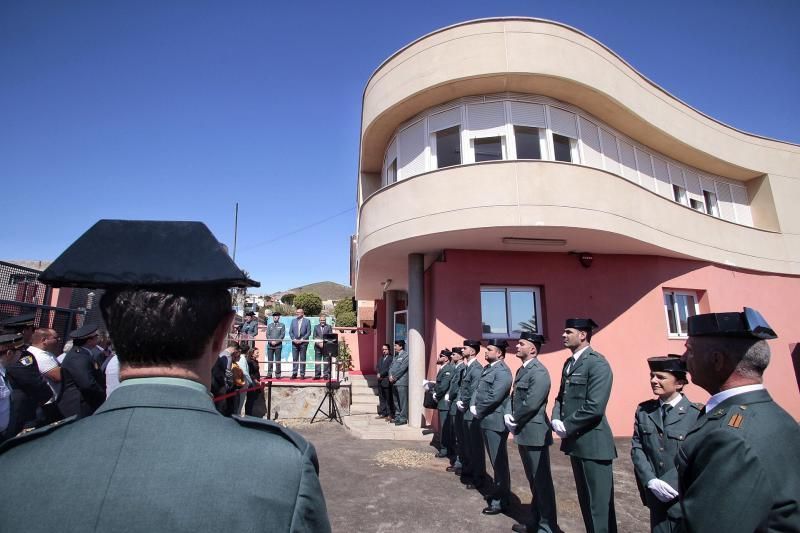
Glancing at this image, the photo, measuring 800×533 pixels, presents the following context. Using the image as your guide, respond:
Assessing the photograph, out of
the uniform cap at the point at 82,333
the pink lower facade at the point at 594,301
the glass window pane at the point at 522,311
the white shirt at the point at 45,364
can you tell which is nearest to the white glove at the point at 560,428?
the pink lower facade at the point at 594,301

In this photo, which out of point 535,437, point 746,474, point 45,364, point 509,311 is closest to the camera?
point 746,474

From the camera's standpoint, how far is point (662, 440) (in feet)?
12.0

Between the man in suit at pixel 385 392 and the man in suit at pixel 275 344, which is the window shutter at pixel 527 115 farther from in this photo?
the man in suit at pixel 275 344

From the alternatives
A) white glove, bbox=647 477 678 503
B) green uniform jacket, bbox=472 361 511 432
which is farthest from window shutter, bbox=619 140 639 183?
white glove, bbox=647 477 678 503

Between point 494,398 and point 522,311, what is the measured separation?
446 centimetres

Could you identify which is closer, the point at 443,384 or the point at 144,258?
the point at 144,258

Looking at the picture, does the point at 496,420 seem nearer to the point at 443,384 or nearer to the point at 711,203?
the point at 443,384

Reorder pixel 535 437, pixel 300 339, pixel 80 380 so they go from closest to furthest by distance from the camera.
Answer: pixel 535 437 → pixel 80 380 → pixel 300 339

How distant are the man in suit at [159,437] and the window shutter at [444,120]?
9191 millimetres

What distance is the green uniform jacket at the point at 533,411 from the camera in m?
4.99

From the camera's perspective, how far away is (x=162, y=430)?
1.00 meters

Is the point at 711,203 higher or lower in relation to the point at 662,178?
lower

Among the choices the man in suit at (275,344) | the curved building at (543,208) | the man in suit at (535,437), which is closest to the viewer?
the man in suit at (535,437)

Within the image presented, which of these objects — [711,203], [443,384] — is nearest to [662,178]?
[711,203]
